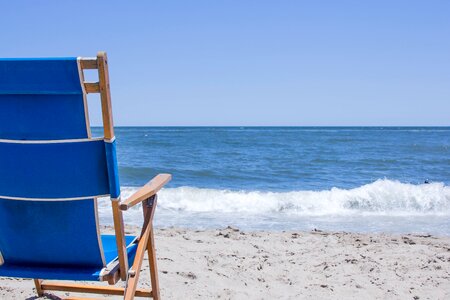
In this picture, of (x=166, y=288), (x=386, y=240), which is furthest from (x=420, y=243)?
(x=166, y=288)

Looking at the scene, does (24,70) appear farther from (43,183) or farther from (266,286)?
(266,286)

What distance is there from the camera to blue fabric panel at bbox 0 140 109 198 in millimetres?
1858

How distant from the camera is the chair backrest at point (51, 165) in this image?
5.81 ft

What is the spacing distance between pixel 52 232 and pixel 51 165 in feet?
0.98

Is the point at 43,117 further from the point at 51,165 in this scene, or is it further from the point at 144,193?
the point at 144,193

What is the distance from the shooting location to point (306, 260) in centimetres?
381

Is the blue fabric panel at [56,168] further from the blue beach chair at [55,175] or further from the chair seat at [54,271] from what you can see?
the chair seat at [54,271]

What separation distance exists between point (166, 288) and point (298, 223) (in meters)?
3.39

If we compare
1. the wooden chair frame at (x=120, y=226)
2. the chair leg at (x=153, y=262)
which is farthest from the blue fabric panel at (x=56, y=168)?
the chair leg at (x=153, y=262)

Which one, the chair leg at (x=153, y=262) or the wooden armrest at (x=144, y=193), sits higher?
the wooden armrest at (x=144, y=193)

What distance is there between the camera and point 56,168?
1874 mm

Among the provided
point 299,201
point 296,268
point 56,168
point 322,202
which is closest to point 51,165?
point 56,168

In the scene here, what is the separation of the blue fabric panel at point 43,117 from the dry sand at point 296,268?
1535mm

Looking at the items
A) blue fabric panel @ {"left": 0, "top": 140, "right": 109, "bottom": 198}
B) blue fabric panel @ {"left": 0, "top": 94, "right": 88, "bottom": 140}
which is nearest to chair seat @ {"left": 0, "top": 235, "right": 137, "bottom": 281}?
blue fabric panel @ {"left": 0, "top": 140, "right": 109, "bottom": 198}
